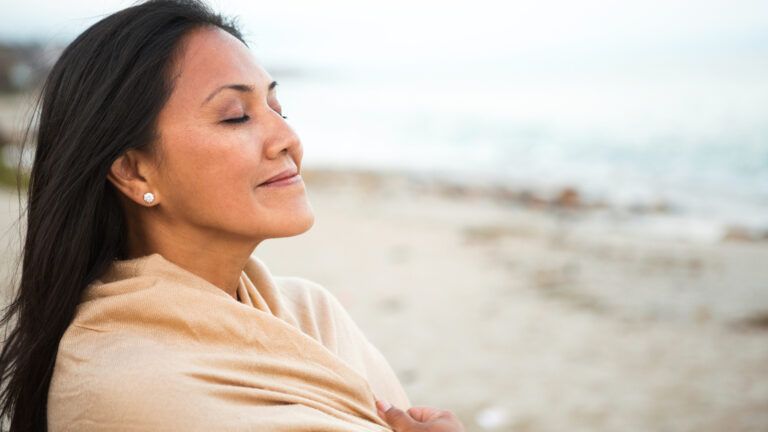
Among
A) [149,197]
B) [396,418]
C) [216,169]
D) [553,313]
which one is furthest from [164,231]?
[553,313]

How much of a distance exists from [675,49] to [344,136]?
33958mm

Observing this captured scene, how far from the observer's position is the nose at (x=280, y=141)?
1777mm

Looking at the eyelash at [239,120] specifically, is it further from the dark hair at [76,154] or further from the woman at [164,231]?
the dark hair at [76,154]

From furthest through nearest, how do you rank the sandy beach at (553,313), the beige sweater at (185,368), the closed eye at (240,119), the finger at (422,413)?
the sandy beach at (553,313), the finger at (422,413), the closed eye at (240,119), the beige sweater at (185,368)

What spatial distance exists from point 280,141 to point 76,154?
0.49 m

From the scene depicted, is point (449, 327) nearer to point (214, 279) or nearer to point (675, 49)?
point (214, 279)

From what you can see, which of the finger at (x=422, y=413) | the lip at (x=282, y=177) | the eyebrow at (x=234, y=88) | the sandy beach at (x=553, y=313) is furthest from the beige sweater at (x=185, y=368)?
the sandy beach at (x=553, y=313)

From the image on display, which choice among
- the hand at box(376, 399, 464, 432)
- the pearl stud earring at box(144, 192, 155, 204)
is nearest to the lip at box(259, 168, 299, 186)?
the pearl stud earring at box(144, 192, 155, 204)

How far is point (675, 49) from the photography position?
154ft

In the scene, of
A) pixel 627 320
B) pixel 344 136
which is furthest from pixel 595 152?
pixel 627 320

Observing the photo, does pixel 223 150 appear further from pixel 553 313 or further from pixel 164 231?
pixel 553 313

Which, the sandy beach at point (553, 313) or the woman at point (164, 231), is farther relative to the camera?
the sandy beach at point (553, 313)

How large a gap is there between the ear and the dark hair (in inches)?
1.4

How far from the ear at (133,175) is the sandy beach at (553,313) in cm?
306
